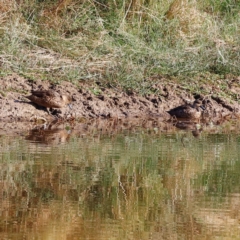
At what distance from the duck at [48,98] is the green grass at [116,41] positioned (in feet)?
1.73

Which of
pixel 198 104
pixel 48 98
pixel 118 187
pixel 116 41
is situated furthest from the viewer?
pixel 116 41

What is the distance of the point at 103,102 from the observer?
9.85 metres

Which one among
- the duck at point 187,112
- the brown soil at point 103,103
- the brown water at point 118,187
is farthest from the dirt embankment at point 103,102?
the brown water at point 118,187

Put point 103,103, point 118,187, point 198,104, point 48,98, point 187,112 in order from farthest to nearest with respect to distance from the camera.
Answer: point 198,104, point 187,112, point 103,103, point 48,98, point 118,187

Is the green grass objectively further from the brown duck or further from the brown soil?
the brown duck

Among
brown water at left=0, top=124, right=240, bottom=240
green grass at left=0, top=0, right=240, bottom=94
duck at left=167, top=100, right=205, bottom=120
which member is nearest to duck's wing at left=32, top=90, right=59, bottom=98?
green grass at left=0, top=0, right=240, bottom=94

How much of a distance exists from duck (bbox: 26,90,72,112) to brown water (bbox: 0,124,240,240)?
1.16 meters

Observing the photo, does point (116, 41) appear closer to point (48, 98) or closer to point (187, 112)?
point (187, 112)

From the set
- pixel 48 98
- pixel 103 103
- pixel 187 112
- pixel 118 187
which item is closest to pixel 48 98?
pixel 48 98

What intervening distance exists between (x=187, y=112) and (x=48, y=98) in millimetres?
1798

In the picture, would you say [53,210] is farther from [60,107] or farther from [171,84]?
[171,84]

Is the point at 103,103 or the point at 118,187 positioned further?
the point at 103,103

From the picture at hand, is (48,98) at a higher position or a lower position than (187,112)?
higher

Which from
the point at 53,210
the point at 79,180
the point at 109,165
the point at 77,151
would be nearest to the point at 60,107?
the point at 77,151
